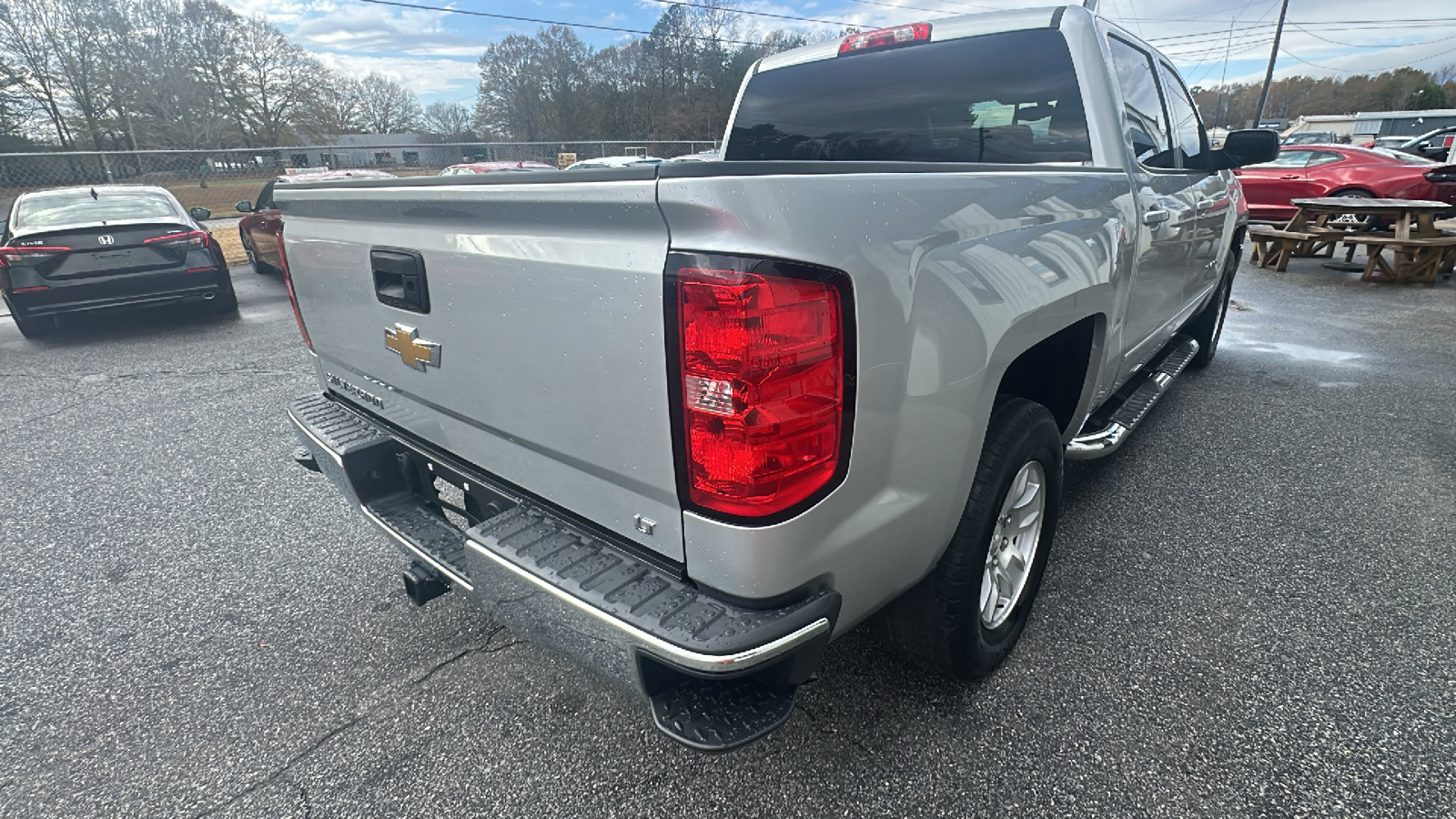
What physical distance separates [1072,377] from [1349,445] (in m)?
2.59

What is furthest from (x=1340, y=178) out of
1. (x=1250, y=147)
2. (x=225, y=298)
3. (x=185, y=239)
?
(x=185, y=239)

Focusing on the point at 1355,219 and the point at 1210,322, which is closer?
the point at 1210,322

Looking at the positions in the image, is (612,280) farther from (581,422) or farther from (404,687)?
(404,687)

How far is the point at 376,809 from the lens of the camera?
6.14 ft

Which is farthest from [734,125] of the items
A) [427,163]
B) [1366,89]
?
[1366,89]

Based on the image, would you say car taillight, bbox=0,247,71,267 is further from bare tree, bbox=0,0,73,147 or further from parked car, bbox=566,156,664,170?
bare tree, bbox=0,0,73,147

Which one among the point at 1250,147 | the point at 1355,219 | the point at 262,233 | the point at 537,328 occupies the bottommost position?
the point at 1355,219

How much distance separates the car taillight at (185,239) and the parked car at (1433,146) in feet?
95.2

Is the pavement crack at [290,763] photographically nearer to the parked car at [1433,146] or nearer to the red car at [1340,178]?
the red car at [1340,178]

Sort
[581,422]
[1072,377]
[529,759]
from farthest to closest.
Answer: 1. [1072,377]
2. [529,759]
3. [581,422]

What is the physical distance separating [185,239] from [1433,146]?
34.0 m

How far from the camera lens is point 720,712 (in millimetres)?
1485

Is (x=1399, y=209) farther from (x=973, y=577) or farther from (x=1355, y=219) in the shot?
(x=973, y=577)

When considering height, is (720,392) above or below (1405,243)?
above
